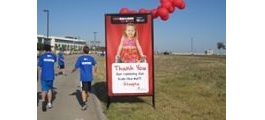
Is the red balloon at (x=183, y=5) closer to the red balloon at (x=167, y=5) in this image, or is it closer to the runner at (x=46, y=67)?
the red balloon at (x=167, y=5)

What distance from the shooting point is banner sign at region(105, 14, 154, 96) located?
10070 millimetres

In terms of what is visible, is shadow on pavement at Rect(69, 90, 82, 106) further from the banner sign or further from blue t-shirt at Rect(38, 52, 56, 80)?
the banner sign

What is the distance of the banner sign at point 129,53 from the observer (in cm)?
1007

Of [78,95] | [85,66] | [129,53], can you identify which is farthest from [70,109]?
[78,95]

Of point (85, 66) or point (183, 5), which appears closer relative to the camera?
point (85, 66)

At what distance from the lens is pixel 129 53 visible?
10.1m

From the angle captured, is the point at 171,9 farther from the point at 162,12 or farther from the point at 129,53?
the point at 129,53

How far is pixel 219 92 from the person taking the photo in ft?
47.7

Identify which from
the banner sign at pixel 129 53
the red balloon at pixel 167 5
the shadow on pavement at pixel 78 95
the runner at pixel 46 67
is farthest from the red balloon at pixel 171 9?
the shadow on pavement at pixel 78 95
